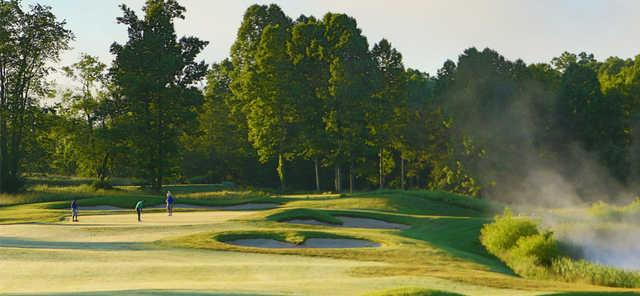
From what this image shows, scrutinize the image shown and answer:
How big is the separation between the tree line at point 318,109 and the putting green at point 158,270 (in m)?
37.3

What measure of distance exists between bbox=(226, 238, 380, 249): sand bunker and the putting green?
3.26m

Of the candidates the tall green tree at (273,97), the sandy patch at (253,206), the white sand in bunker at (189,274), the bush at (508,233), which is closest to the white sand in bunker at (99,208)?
the sandy patch at (253,206)

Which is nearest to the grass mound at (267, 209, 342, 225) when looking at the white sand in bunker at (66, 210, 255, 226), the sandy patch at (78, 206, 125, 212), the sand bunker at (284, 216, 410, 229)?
the sand bunker at (284, 216, 410, 229)

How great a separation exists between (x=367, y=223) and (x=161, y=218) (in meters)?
13.2

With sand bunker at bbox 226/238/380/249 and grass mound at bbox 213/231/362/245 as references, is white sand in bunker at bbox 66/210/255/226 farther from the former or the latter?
sand bunker at bbox 226/238/380/249

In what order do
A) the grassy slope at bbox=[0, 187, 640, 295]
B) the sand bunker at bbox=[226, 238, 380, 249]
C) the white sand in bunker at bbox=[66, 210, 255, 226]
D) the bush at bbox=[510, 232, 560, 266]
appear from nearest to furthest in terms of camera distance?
the grassy slope at bbox=[0, 187, 640, 295], the bush at bbox=[510, 232, 560, 266], the sand bunker at bbox=[226, 238, 380, 249], the white sand in bunker at bbox=[66, 210, 255, 226]

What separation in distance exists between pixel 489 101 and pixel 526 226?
47.9 meters

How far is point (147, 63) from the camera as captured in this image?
7112 cm

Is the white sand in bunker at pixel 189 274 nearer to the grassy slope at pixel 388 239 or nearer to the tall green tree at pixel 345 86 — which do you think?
the grassy slope at pixel 388 239

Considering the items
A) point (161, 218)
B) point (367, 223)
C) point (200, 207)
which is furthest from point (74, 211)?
point (367, 223)

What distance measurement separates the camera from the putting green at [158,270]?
64.0 ft

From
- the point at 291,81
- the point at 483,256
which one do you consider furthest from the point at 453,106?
the point at 483,256

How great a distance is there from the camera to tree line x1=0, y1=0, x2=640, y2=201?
235ft

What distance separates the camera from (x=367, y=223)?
146 ft
